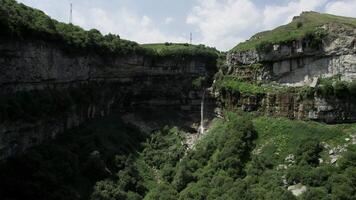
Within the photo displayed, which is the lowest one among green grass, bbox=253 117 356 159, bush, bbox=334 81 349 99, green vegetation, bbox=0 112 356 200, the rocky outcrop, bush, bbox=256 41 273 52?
green vegetation, bbox=0 112 356 200

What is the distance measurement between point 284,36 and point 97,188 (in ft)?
80.5

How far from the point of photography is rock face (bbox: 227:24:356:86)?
149 ft

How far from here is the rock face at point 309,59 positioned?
149ft

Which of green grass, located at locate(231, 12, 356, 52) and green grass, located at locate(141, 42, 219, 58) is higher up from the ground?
green grass, located at locate(231, 12, 356, 52)

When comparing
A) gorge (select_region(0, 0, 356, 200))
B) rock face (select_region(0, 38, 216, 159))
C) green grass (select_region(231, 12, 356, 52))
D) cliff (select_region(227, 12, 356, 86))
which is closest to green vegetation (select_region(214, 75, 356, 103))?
gorge (select_region(0, 0, 356, 200))

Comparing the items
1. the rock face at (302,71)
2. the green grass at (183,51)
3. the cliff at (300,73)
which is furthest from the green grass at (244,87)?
the green grass at (183,51)

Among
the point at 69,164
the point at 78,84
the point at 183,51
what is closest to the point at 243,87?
the point at 183,51

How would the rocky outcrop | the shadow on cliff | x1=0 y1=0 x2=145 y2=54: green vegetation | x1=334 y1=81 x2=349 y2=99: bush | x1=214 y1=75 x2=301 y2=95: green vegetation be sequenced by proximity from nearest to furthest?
the shadow on cliff, x1=0 y1=0 x2=145 y2=54: green vegetation, x1=334 y1=81 x2=349 y2=99: bush, the rocky outcrop, x1=214 y1=75 x2=301 y2=95: green vegetation

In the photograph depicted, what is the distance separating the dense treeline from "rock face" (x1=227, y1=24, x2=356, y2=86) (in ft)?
42.8

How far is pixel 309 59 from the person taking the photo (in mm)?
48688

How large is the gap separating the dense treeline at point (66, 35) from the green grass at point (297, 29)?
932 centimetres

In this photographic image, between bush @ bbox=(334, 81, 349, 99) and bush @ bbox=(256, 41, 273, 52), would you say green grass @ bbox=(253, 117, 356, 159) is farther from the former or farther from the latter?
bush @ bbox=(256, 41, 273, 52)

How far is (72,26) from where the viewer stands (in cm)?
5438

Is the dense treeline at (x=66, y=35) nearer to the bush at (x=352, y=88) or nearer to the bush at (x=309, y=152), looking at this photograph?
the bush at (x=309, y=152)
